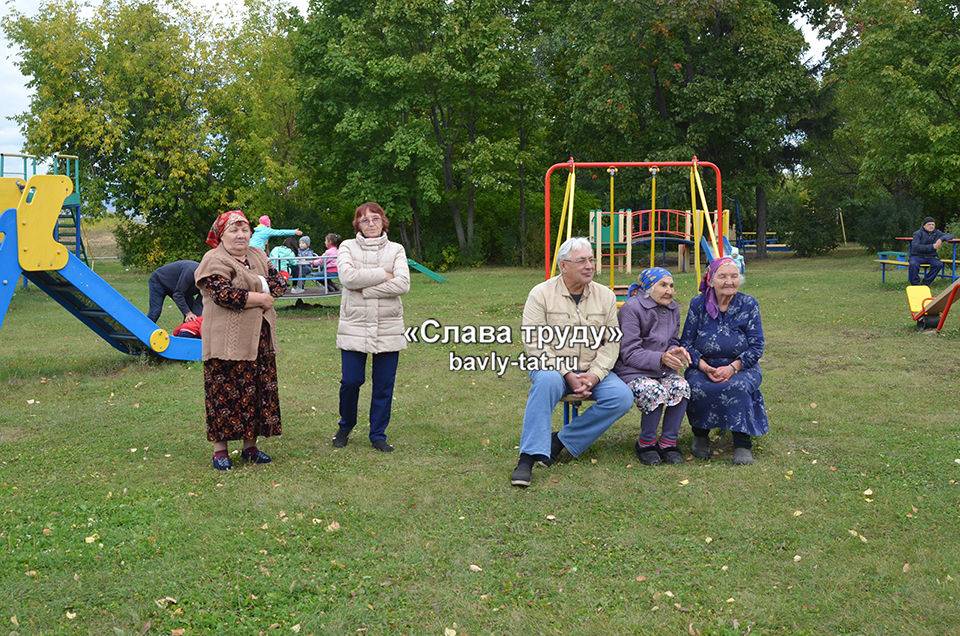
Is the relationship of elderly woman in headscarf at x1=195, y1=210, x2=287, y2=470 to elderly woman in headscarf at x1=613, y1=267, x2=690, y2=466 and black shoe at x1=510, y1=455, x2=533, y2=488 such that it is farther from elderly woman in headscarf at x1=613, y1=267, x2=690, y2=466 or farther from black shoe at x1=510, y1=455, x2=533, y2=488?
elderly woman in headscarf at x1=613, y1=267, x2=690, y2=466

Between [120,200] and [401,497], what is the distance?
30547mm

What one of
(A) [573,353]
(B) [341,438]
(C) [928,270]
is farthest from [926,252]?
(B) [341,438]

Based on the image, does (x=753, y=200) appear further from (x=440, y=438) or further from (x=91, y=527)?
(x=91, y=527)

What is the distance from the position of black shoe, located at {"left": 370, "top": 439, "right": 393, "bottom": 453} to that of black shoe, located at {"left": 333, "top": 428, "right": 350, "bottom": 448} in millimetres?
214

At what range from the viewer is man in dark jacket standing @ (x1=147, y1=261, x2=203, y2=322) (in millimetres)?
10398

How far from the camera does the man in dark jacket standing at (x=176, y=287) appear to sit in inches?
409

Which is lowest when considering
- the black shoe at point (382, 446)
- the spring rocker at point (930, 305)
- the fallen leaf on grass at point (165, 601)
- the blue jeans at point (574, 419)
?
the fallen leaf on grass at point (165, 601)

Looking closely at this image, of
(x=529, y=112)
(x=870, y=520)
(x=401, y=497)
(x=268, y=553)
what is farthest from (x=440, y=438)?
(x=529, y=112)

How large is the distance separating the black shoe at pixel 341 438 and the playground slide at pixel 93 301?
369cm

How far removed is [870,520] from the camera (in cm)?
446

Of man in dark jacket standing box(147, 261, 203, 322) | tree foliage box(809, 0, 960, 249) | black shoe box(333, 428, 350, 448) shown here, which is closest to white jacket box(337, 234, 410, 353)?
black shoe box(333, 428, 350, 448)

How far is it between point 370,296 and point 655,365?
2.06 m

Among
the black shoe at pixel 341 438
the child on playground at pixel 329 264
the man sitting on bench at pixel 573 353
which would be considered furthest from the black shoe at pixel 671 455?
the child on playground at pixel 329 264

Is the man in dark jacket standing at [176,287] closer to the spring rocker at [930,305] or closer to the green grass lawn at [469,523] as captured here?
the green grass lawn at [469,523]
